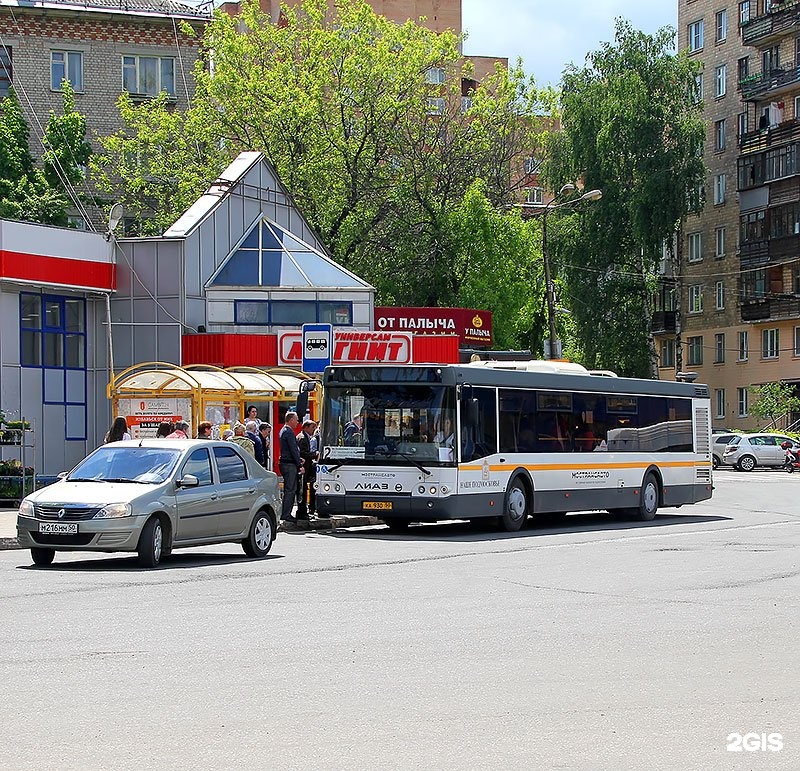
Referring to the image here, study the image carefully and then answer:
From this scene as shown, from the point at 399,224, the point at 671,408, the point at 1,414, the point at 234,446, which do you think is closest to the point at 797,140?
the point at 399,224

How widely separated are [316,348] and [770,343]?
5262cm

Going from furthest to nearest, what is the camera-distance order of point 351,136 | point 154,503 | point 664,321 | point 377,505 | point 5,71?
point 664,321, point 5,71, point 351,136, point 377,505, point 154,503

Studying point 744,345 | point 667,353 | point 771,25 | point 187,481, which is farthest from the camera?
point 667,353

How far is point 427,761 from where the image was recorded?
7082mm

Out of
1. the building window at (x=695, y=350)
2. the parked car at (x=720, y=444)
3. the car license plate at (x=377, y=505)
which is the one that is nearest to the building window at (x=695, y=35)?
the building window at (x=695, y=350)

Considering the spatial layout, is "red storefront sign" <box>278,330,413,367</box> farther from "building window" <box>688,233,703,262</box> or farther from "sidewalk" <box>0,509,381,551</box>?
"building window" <box>688,233,703,262</box>

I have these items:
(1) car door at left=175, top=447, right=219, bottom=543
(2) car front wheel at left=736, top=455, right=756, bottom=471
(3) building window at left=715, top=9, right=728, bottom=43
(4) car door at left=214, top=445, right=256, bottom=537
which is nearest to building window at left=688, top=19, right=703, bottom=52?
(3) building window at left=715, top=9, right=728, bottom=43

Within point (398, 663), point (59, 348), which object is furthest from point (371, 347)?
point (398, 663)

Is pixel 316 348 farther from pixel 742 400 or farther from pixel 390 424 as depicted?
pixel 742 400

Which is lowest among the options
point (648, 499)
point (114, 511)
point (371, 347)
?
point (648, 499)

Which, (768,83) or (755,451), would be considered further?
(768,83)

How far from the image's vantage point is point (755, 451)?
6131 centimetres

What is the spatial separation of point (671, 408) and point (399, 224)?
26531 millimetres

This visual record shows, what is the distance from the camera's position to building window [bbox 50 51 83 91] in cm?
5984
